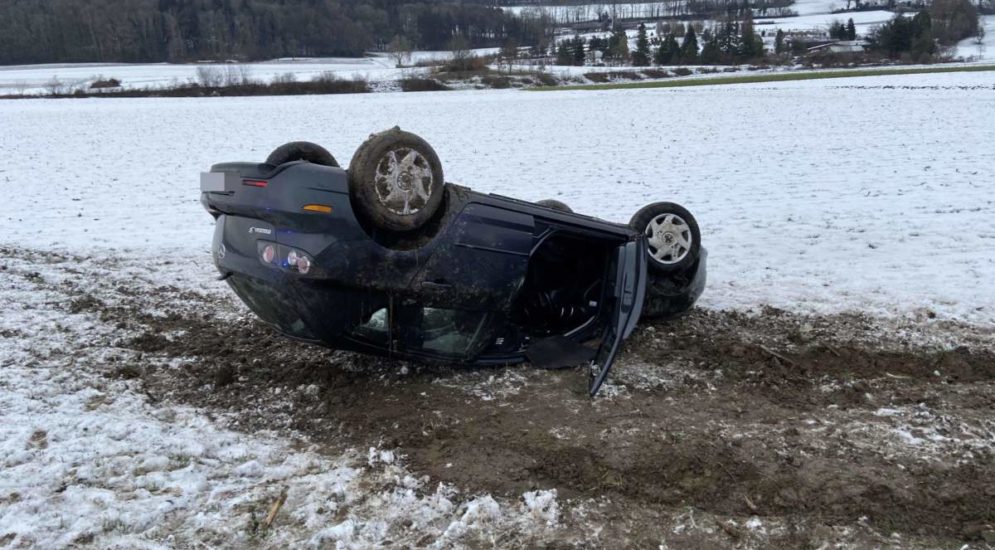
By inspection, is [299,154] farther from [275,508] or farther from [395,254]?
[275,508]

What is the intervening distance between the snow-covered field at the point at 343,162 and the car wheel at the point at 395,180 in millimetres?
1279

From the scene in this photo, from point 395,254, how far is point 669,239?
8.28ft

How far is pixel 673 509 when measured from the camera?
3.04m

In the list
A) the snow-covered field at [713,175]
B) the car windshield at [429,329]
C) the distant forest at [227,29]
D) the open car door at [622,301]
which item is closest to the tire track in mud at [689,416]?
the open car door at [622,301]

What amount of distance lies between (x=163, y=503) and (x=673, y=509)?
7.51 ft

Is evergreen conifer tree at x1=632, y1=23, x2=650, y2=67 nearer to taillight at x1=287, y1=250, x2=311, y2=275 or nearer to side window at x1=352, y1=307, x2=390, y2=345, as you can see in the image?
side window at x1=352, y1=307, x2=390, y2=345

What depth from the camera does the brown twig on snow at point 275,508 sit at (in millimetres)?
2898

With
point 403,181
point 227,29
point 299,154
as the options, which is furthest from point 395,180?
point 227,29

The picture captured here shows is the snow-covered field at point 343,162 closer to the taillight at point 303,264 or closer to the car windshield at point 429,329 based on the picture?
the car windshield at point 429,329

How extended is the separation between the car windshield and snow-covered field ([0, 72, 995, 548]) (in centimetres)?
76

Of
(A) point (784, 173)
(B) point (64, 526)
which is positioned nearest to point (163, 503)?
(B) point (64, 526)

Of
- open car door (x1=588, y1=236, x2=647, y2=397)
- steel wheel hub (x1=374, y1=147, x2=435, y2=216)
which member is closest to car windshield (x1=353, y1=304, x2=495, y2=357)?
steel wheel hub (x1=374, y1=147, x2=435, y2=216)

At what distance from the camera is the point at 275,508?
2980 millimetres

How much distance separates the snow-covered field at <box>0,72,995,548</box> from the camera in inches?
117
